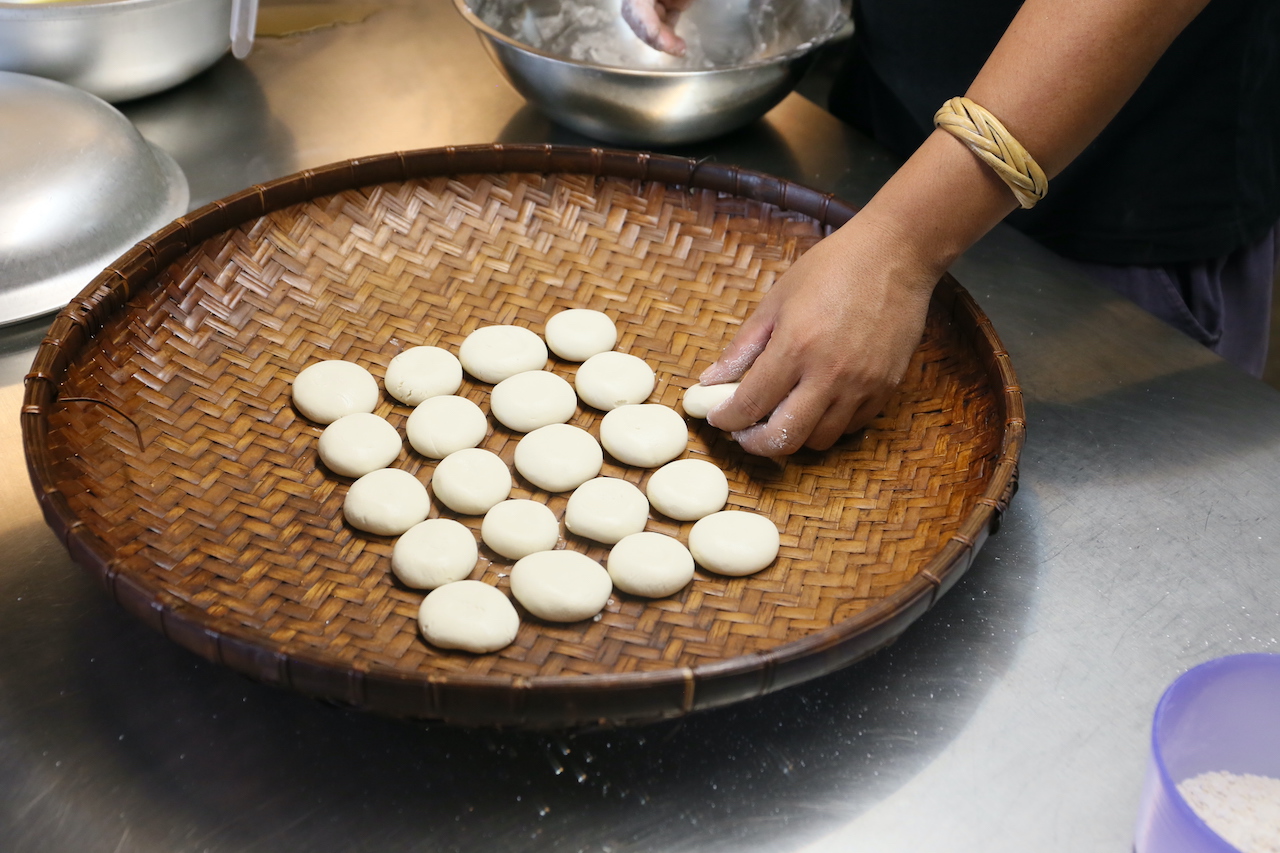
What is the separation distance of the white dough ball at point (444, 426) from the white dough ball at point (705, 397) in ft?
0.75

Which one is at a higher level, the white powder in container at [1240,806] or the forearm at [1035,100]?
the forearm at [1035,100]

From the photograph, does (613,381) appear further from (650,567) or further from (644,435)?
(650,567)

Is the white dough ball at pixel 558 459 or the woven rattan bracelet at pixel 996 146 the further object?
the white dough ball at pixel 558 459

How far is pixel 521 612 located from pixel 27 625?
0.43m

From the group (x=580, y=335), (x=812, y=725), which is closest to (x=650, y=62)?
(x=580, y=335)

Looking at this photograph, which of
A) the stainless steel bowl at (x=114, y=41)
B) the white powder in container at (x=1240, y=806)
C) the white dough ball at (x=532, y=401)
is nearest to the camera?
the white powder in container at (x=1240, y=806)

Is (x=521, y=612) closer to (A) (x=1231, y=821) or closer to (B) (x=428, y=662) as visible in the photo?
(B) (x=428, y=662)

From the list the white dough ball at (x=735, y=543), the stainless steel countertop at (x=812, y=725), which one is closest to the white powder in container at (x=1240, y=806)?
the stainless steel countertop at (x=812, y=725)

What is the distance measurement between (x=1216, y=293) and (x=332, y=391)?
47.2 inches

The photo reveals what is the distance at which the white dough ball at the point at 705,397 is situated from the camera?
1.06 m

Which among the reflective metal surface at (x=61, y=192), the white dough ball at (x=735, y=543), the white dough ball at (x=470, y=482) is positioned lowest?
the reflective metal surface at (x=61, y=192)

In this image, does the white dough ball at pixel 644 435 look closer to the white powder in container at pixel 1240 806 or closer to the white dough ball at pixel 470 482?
the white dough ball at pixel 470 482

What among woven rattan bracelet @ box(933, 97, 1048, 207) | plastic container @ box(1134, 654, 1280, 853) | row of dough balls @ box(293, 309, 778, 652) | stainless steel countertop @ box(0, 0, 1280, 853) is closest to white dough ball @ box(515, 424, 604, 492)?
row of dough balls @ box(293, 309, 778, 652)

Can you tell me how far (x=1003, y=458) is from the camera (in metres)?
0.86
